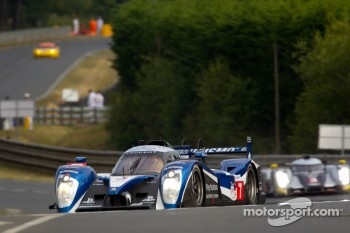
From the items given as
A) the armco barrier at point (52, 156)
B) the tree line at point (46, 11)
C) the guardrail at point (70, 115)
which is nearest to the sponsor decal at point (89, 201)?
the armco barrier at point (52, 156)

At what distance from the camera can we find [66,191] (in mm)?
17453

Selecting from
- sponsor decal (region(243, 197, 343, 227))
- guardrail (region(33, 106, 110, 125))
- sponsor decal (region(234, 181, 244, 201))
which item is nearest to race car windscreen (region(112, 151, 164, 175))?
sponsor decal (region(234, 181, 244, 201))

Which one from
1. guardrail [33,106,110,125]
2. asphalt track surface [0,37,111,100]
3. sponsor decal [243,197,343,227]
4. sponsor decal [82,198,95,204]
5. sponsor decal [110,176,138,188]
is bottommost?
sponsor decal [82,198,95,204]

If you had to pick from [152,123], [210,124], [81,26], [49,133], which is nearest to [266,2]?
[210,124]

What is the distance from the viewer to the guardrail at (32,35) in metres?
98.9

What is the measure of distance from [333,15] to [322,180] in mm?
19580

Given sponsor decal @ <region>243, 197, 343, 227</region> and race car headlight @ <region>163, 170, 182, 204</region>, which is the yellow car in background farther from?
sponsor decal @ <region>243, 197, 343, 227</region>

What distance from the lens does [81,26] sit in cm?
11850

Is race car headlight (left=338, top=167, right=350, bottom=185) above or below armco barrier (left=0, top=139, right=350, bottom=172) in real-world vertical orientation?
below

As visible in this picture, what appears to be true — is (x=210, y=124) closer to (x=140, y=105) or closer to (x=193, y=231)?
(x=140, y=105)

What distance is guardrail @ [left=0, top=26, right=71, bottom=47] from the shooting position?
98938 millimetres

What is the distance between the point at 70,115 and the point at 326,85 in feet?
72.8

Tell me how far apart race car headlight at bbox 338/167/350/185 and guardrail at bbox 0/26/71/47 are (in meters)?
75.6

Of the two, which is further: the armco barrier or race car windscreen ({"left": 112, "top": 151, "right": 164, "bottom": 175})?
the armco barrier
